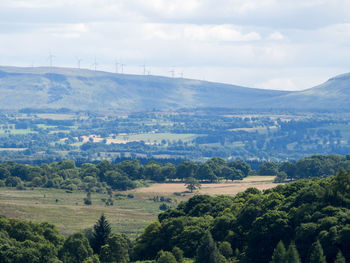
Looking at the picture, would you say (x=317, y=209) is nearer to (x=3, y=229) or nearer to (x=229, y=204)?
(x=229, y=204)

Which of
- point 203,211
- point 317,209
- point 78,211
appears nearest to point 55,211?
point 78,211

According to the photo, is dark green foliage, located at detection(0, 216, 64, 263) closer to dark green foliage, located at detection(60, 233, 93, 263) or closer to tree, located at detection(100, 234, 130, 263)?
dark green foliage, located at detection(60, 233, 93, 263)

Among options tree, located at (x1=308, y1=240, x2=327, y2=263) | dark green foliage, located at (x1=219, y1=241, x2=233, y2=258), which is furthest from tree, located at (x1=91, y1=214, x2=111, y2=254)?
tree, located at (x1=308, y1=240, x2=327, y2=263)

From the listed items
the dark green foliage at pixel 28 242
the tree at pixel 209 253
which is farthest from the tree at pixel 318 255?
the dark green foliage at pixel 28 242

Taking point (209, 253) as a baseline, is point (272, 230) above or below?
above

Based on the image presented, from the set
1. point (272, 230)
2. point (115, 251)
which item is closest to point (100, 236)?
point (115, 251)

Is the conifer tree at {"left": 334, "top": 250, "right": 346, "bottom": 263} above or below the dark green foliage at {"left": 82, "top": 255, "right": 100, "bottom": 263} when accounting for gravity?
above

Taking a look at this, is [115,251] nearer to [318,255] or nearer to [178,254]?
[178,254]
